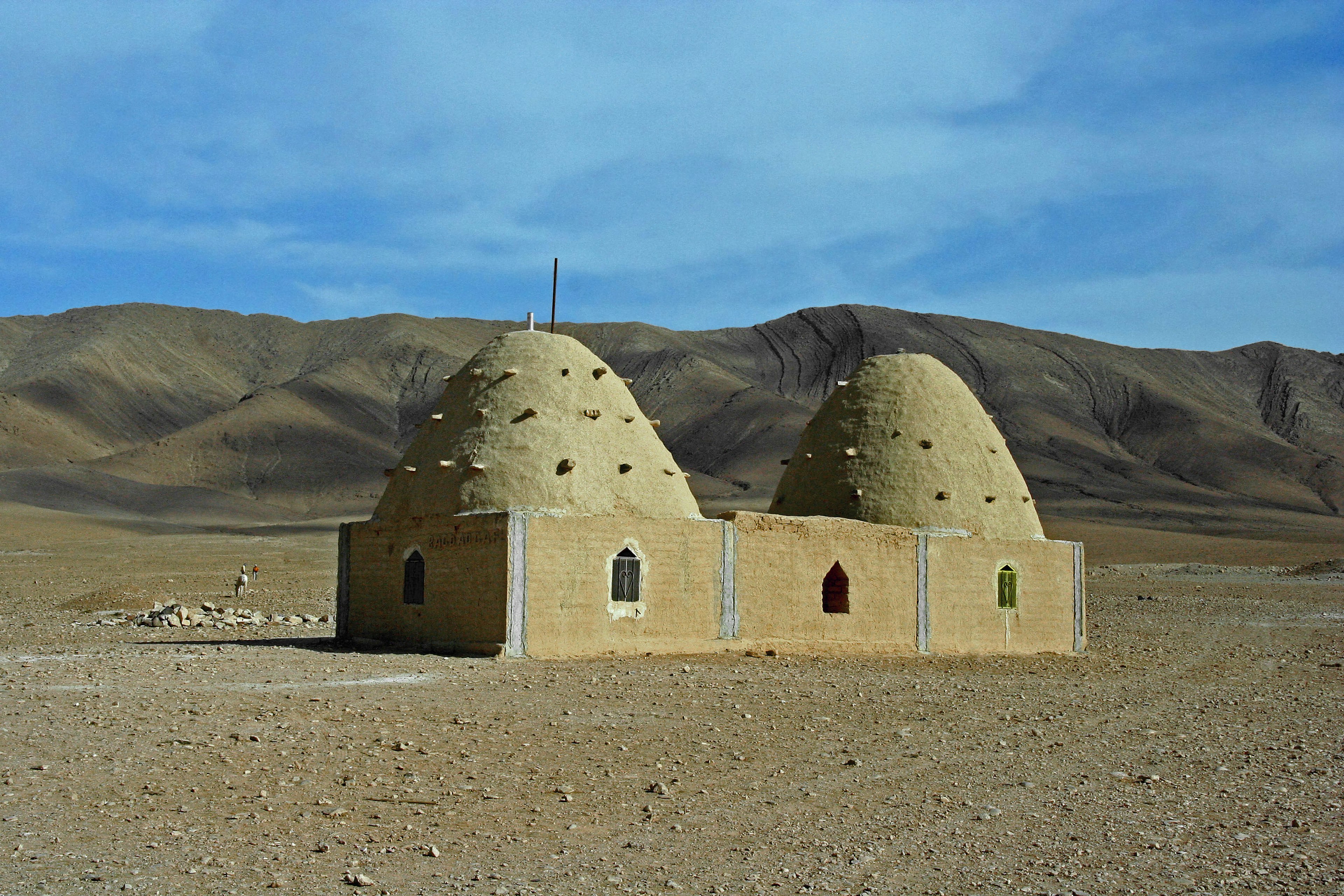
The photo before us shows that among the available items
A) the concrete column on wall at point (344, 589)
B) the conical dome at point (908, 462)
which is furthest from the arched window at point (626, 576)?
the conical dome at point (908, 462)

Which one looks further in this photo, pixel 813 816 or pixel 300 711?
pixel 300 711

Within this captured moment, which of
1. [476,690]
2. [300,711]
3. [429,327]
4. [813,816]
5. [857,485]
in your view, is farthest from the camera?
[429,327]

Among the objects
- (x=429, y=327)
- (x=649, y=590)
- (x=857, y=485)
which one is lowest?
(x=649, y=590)

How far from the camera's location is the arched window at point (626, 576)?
1695 centimetres

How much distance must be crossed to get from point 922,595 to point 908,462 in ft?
8.68

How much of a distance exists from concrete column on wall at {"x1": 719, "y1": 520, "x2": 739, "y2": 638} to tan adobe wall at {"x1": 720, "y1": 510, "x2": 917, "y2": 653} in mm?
80

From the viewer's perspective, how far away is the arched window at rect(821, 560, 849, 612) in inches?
769

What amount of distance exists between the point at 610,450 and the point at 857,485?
215 inches

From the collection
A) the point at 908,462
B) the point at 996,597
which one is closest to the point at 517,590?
the point at 908,462

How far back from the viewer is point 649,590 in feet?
56.6

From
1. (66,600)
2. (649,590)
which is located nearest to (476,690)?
(649,590)

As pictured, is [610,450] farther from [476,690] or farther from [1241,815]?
[1241,815]

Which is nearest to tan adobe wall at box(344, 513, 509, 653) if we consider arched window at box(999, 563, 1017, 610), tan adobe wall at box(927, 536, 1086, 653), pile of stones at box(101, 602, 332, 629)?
pile of stones at box(101, 602, 332, 629)

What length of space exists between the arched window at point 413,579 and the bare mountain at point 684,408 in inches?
1692
